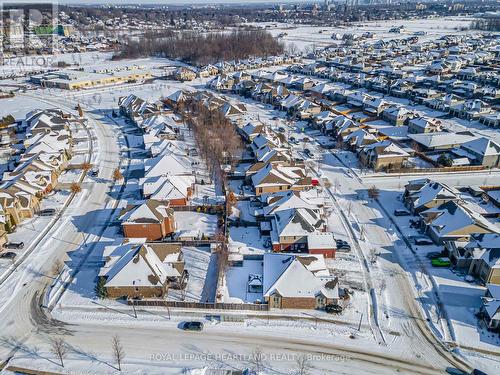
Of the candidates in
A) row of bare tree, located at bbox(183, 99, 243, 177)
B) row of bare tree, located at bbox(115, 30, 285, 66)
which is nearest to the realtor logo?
row of bare tree, located at bbox(115, 30, 285, 66)

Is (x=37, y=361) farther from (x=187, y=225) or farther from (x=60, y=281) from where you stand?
(x=187, y=225)

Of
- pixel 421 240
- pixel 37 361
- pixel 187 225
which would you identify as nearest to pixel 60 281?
pixel 37 361

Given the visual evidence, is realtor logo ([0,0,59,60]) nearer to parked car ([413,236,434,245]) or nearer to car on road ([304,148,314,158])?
car on road ([304,148,314,158])

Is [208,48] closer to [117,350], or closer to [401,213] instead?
[401,213]

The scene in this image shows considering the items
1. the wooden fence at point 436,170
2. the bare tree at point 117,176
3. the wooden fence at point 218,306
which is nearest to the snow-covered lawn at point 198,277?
the wooden fence at point 218,306

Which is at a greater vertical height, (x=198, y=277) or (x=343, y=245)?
(x=343, y=245)

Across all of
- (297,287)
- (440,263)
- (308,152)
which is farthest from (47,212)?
(440,263)

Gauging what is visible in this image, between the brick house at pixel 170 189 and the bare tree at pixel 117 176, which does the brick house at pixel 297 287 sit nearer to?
the brick house at pixel 170 189
